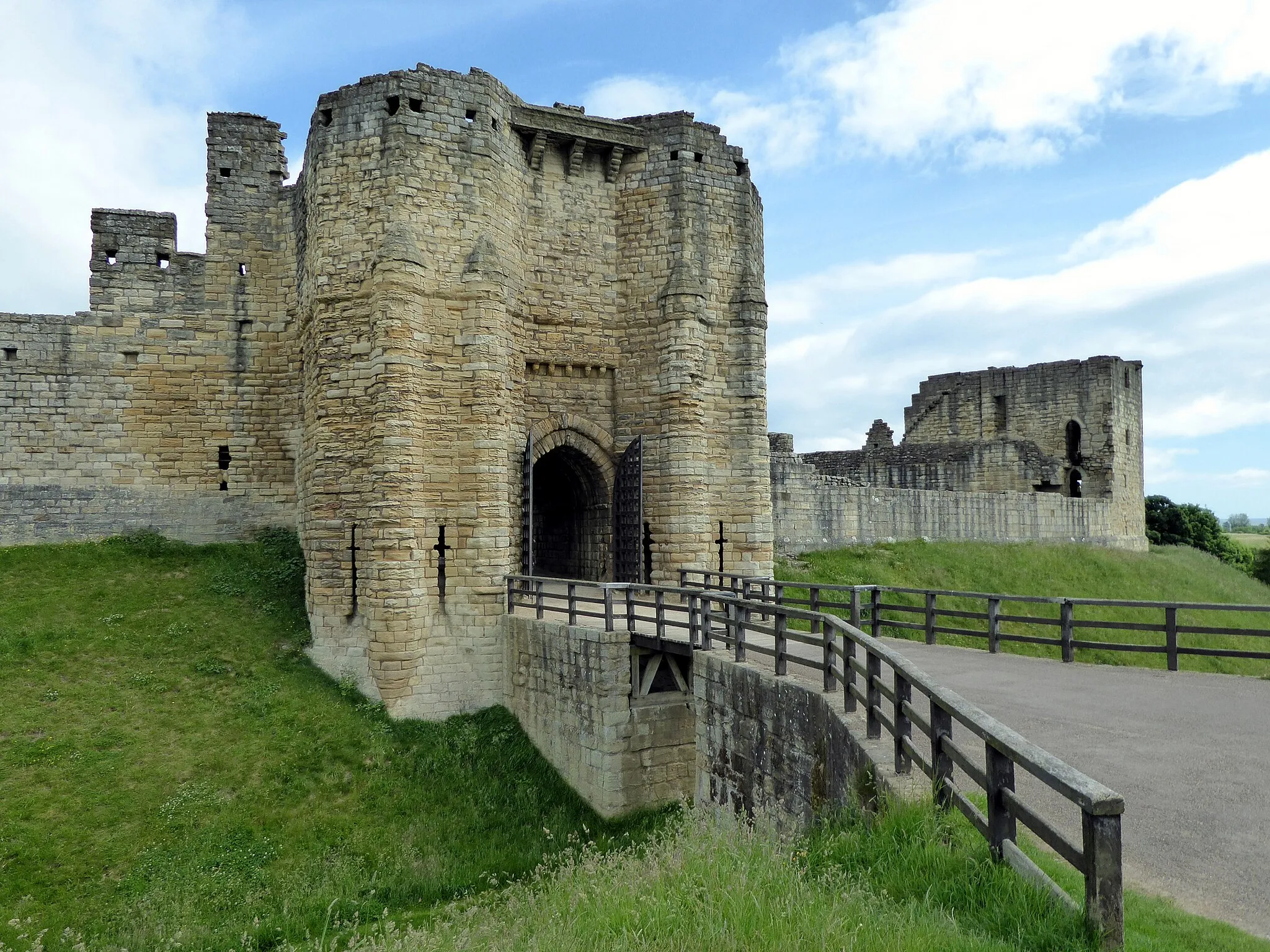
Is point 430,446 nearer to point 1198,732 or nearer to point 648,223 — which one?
point 648,223

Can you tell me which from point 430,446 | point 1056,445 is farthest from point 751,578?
point 1056,445

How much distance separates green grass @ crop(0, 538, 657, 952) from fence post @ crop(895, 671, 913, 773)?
197 inches

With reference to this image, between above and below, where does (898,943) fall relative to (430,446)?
below

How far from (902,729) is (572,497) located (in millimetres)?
13093

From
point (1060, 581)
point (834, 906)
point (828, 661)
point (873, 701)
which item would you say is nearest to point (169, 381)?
point (828, 661)

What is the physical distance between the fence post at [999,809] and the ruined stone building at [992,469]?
18026mm

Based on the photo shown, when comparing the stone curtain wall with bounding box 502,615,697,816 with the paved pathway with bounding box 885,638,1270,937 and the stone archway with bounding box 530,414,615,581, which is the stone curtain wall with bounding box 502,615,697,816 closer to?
the paved pathway with bounding box 885,638,1270,937

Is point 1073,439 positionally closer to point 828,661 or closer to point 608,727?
point 608,727

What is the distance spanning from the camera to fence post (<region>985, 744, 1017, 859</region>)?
14.8 ft

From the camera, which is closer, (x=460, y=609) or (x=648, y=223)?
(x=460, y=609)

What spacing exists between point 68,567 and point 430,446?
7.73 metres

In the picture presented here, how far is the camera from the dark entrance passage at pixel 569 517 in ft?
57.3

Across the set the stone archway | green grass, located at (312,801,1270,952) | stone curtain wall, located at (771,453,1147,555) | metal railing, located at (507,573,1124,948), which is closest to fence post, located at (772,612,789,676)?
metal railing, located at (507,573,1124,948)

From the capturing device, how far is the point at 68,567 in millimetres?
16188
